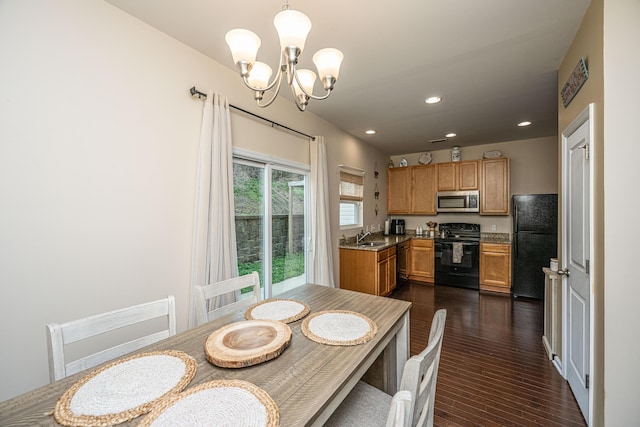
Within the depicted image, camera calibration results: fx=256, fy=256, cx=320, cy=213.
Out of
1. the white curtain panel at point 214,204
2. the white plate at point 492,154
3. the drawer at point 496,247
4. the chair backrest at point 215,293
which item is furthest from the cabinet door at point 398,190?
the chair backrest at point 215,293

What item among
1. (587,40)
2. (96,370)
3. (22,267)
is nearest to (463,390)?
(96,370)

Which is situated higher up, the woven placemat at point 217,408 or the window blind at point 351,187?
the window blind at point 351,187

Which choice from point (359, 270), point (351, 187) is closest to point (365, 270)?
point (359, 270)

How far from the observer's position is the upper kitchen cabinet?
466 centimetres

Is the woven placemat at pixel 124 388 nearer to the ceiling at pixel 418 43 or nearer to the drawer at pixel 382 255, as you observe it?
the ceiling at pixel 418 43

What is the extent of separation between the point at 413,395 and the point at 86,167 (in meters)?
1.94

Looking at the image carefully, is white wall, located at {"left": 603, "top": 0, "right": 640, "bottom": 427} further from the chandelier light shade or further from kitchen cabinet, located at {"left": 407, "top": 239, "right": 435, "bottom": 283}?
kitchen cabinet, located at {"left": 407, "top": 239, "right": 435, "bottom": 283}

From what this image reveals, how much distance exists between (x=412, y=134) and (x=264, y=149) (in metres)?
2.68

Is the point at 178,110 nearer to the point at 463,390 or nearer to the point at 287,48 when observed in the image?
the point at 287,48

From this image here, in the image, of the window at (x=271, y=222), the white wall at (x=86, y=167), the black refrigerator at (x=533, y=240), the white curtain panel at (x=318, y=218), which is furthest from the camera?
the black refrigerator at (x=533, y=240)

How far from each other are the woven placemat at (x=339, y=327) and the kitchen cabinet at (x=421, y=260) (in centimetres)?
389

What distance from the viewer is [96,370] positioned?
3.01ft

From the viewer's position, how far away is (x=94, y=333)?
1.07 metres

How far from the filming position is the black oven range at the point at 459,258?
4.43m
